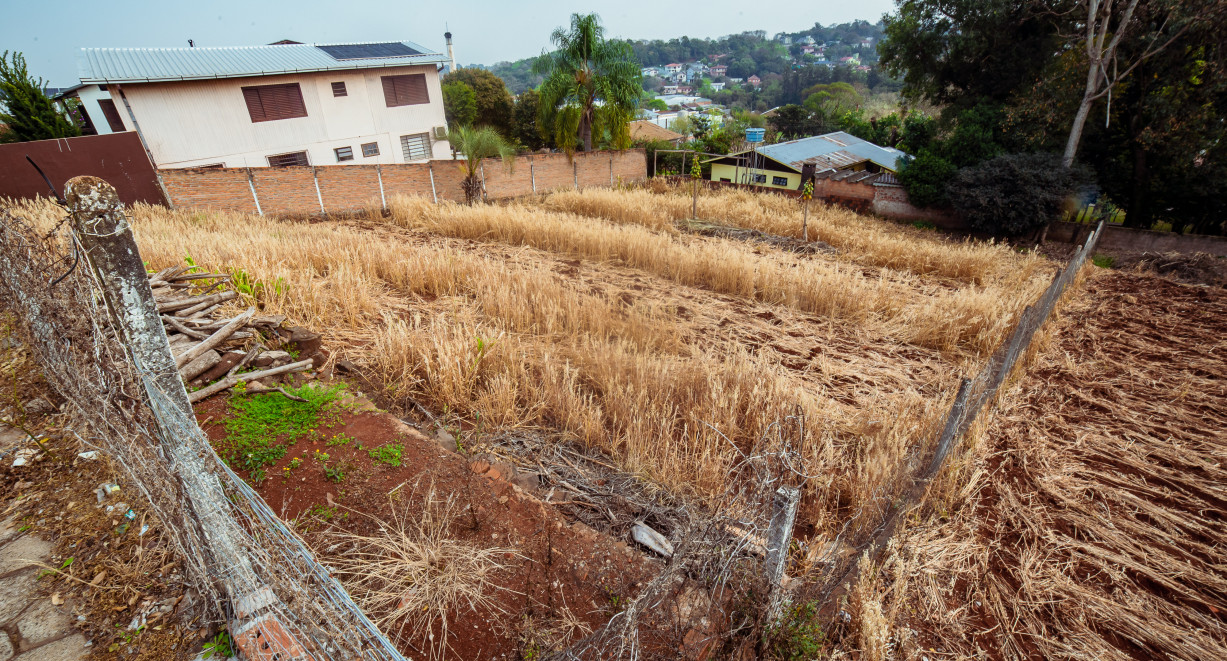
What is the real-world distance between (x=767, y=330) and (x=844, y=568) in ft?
14.1

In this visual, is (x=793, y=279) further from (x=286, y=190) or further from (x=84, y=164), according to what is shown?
(x=84, y=164)

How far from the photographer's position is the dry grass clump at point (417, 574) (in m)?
2.21

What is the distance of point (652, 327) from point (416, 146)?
2148 centimetres

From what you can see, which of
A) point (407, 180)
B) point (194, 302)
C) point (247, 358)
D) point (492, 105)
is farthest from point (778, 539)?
point (492, 105)

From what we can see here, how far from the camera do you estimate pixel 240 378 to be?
366cm

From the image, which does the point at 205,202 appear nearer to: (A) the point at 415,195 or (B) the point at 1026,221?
(A) the point at 415,195

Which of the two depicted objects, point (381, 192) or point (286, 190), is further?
point (381, 192)

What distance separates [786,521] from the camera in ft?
7.09

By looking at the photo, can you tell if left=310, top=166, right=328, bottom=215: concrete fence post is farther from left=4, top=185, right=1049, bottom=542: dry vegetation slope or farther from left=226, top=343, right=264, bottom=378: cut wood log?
left=226, top=343, right=264, bottom=378: cut wood log

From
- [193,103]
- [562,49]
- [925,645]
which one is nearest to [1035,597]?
[925,645]

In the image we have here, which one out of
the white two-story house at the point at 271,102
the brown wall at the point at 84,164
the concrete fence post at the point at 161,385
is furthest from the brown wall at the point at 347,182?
the concrete fence post at the point at 161,385

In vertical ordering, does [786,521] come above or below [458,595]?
above

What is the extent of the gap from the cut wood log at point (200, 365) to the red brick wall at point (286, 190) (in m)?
12.4

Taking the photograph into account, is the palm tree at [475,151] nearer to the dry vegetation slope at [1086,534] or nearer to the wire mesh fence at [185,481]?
the wire mesh fence at [185,481]
